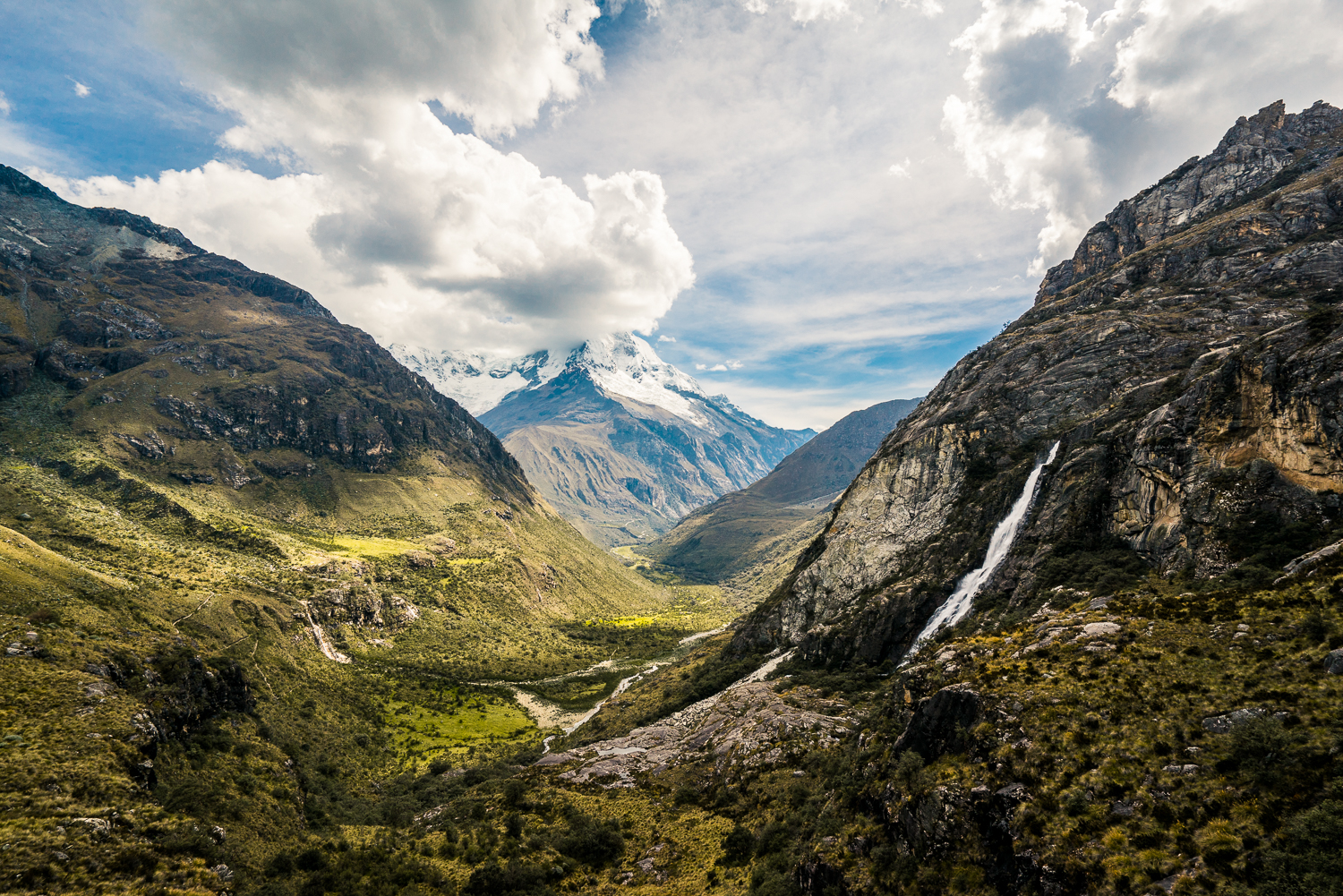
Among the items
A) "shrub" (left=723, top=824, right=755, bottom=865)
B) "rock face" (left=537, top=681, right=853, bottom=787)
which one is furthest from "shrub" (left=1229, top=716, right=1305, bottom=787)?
"rock face" (left=537, top=681, right=853, bottom=787)

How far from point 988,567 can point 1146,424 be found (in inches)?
1052

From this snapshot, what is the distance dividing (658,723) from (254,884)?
57.2 meters

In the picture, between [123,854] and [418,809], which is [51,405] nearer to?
A: [418,809]

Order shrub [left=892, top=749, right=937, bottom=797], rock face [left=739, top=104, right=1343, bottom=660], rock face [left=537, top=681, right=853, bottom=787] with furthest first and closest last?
rock face [left=537, top=681, right=853, bottom=787]
rock face [left=739, top=104, right=1343, bottom=660]
shrub [left=892, top=749, right=937, bottom=797]

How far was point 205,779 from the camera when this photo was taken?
51.2 m

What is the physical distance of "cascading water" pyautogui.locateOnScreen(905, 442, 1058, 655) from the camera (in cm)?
7025

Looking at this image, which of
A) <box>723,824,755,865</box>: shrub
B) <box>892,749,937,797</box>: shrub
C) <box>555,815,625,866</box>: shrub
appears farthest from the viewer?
<box>555,815,625,866</box>: shrub

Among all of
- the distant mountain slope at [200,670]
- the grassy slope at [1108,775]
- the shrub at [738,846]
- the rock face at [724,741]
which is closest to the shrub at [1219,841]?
the grassy slope at [1108,775]

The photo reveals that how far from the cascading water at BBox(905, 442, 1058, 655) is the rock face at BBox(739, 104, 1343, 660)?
2.19 metres

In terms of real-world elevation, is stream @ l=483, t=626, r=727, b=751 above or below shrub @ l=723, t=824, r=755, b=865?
below

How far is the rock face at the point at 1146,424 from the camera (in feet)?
148

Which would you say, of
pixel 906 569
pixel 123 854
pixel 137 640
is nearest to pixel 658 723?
pixel 906 569

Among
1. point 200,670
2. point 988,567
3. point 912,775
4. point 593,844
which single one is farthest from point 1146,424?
point 200,670

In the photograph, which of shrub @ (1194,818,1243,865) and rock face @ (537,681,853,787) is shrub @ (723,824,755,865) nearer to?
rock face @ (537,681,853,787)
